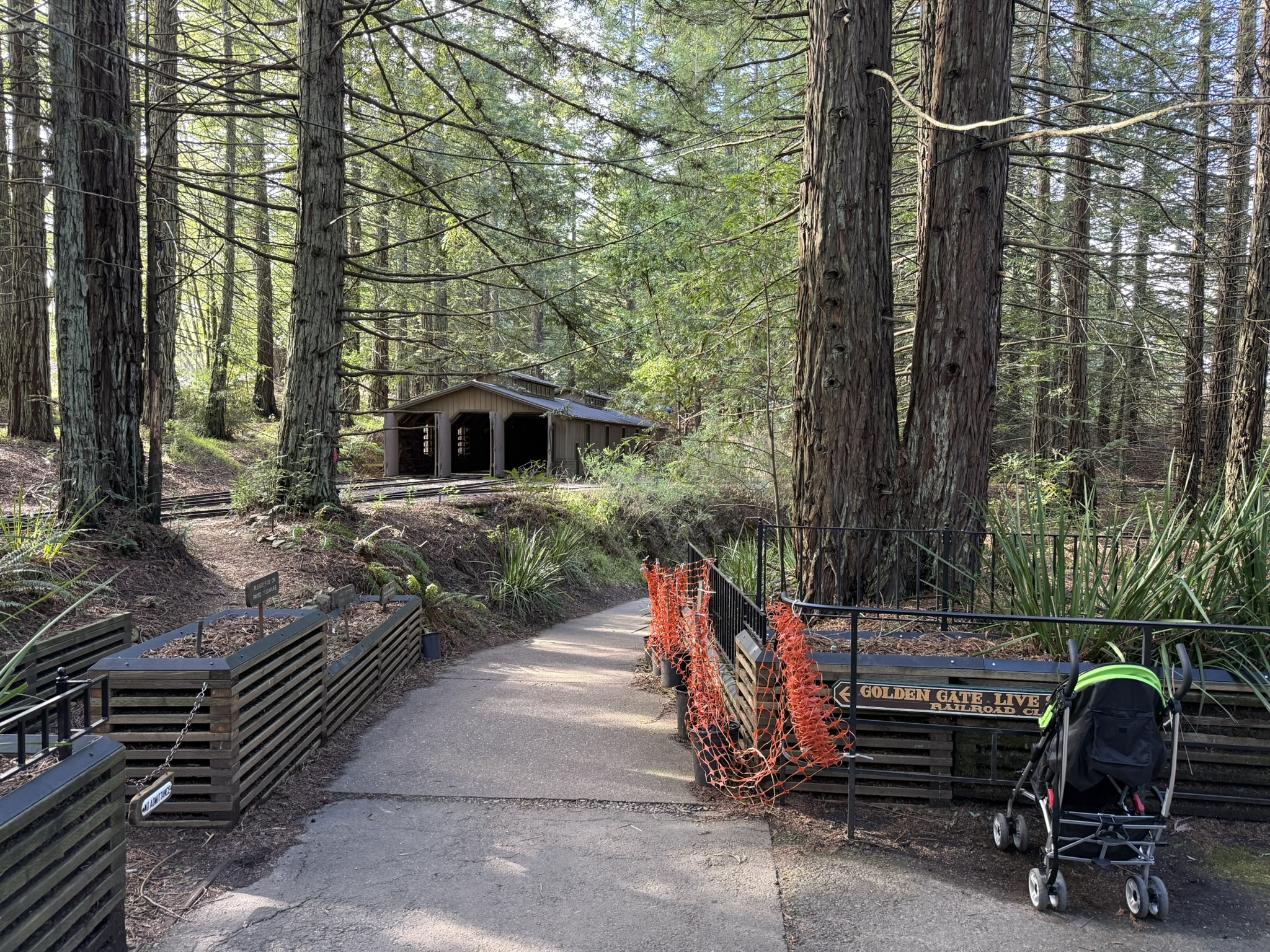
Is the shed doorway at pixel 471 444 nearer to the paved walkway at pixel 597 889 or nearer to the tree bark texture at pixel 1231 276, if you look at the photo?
the tree bark texture at pixel 1231 276

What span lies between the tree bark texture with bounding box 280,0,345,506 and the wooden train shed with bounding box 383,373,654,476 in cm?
1351

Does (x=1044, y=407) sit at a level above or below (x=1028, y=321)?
below

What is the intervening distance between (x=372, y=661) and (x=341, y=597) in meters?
0.75

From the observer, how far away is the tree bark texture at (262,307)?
Answer: 1631cm

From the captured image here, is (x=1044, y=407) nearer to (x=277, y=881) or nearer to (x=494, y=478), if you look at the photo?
(x=494, y=478)

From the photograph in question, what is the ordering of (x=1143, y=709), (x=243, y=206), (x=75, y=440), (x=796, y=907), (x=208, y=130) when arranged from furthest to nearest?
(x=243, y=206), (x=208, y=130), (x=75, y=440), (x=796, y=907), (x=1143, y=709)

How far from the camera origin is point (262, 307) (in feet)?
70.3

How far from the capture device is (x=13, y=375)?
14.0 m

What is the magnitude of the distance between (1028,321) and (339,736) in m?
→ 12.2

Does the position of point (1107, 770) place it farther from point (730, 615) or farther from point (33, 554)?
point (33, 554)

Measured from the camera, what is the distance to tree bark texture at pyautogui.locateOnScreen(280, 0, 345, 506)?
29.6 feet

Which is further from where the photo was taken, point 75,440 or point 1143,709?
point 75,440

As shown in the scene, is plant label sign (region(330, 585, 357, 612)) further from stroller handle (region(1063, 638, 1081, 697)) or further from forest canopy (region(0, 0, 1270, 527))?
stroller handle (region(1063, 638, 1081, 697))

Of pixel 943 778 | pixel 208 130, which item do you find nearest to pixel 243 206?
pixel 208 130
